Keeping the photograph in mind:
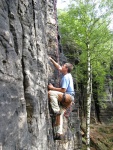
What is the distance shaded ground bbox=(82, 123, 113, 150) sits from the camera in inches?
858

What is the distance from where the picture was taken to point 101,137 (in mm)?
23719

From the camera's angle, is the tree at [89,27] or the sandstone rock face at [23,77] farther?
the tree at [89,27]

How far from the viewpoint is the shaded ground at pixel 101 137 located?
858 inches

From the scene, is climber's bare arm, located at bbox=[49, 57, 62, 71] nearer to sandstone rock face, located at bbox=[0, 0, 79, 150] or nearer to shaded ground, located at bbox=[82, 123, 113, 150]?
sandstone rock face, located at bbox=[0, 0, 79, 150]

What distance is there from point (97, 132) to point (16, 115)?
20533 mm

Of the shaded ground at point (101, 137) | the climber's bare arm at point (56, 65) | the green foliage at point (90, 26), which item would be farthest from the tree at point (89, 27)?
the climber's bare arm at point (56, 65)

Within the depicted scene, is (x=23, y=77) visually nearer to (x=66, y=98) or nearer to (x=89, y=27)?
(x=66, y=98)

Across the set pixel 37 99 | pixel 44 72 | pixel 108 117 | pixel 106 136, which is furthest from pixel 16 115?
pixel 108 117

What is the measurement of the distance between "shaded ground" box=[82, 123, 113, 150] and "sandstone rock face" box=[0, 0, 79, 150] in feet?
45.6

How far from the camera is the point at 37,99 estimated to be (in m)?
6.90

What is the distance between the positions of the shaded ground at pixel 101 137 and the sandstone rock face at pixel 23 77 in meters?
13.9

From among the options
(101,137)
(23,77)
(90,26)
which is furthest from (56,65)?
(101,137)

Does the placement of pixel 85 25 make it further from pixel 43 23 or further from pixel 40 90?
pixel 40 90

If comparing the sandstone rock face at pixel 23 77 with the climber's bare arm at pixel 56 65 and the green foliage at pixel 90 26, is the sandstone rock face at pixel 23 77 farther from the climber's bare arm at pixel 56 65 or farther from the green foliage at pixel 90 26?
the green foliage at pixel 90 26
